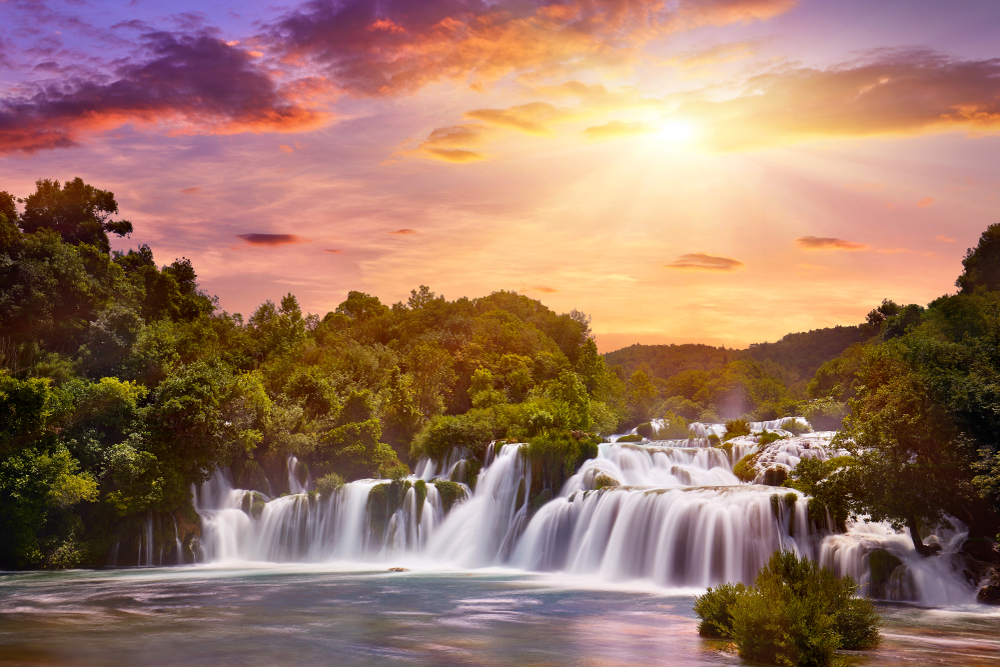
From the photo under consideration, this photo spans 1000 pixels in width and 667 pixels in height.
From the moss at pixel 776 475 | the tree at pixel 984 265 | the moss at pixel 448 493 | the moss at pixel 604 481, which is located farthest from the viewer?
the tree at pixel 984 265

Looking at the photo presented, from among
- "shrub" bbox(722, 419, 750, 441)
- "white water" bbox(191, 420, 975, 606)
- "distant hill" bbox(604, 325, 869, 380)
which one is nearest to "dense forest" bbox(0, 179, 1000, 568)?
"white water" bbox(191, 420, 975, 606)

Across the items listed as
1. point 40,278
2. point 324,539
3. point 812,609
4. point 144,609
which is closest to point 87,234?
point 40,278

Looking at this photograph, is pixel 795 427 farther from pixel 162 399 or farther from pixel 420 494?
pixel 162 399

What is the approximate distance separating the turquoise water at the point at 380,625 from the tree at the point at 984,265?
166ft

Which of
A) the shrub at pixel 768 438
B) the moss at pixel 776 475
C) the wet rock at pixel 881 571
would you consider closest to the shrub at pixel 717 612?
the wet rock at pixel 881 571

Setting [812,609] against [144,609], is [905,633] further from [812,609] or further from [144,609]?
[144,609]

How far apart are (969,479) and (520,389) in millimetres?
35811

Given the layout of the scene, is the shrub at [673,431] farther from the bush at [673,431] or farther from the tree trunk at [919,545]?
the tree trunk at [919,545]

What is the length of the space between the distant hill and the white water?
8396 centimetres

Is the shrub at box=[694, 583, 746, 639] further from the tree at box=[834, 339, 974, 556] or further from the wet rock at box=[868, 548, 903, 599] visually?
the wet rock at box=[868, 548, 903, 599]

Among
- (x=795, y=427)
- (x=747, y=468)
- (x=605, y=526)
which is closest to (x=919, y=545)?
(x=605, y=526)

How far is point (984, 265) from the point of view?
62.7 m

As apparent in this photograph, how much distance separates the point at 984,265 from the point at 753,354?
89.9 meters

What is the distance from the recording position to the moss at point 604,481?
102 ft
